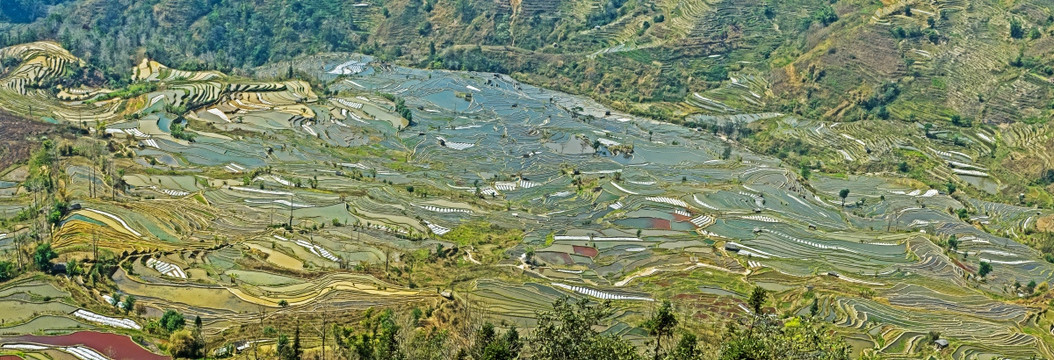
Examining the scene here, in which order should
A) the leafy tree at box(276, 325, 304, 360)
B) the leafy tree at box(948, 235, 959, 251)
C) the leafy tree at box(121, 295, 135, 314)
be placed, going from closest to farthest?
the leafy tree at box(276, 325, 304, 360), the leafy tree at box(121, 295, 135, 314), the leafy tree at box(948, 235, 959, 251)

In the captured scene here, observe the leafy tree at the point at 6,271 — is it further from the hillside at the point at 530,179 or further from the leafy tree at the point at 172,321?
the leafy tree at the point at 172,321

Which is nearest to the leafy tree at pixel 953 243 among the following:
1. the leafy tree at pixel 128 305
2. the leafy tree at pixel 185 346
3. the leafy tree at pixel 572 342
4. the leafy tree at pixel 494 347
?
the leafy tree at pixel 494 347

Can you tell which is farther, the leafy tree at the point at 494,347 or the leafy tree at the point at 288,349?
the leafy tree at the point at 288,349

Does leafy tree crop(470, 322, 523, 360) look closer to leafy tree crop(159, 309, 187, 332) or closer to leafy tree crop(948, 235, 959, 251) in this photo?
leafy tree crop(159, 309, 187, 332)

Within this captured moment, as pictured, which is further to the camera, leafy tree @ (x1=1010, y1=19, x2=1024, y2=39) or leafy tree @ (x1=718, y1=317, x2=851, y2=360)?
leafy tree @ (x1=1010, y1=19, x2=1024, y2=39)

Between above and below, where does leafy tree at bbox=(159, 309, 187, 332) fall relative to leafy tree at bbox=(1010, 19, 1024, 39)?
below

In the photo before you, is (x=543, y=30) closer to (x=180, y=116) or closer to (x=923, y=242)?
(x=180, y=116)

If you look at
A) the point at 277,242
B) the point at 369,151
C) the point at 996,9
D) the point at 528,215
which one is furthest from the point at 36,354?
the point at 996,9

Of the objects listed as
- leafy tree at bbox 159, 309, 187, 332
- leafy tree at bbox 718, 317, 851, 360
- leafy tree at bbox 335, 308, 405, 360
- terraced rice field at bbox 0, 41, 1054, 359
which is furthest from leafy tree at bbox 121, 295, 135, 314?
leafy tree at bbox 718, 317, 851, 360

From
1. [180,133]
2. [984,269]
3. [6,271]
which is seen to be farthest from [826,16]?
[6,271]
